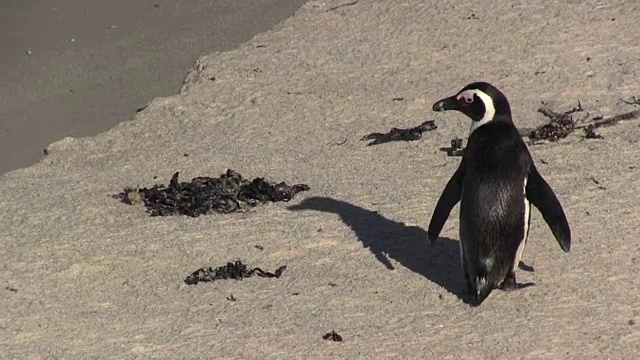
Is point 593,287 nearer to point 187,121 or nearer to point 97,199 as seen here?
point 97,199

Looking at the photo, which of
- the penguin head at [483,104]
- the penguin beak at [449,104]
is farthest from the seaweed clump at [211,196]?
the penguin head at [483,104]

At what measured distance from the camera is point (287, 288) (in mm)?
5824

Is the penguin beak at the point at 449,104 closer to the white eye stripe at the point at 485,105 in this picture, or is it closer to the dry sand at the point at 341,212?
the white eye stripe at the point at 485,105

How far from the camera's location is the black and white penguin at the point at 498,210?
18.2 ft

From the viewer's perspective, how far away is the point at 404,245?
618 centimetres

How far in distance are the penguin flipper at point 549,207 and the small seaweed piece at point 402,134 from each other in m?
1.89

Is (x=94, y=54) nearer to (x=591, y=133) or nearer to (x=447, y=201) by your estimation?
(x=591, y=133)

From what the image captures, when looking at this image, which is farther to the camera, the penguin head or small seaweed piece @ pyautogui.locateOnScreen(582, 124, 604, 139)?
small seaweed piece @ pyautogui.locateOnScreen(582, 124, 604, 139)

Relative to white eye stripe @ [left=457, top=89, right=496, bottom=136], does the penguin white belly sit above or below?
below

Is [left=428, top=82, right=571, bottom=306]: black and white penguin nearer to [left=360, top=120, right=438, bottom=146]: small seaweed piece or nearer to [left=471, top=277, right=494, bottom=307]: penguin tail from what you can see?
[left=471, top=277, right=494, bottom=307]: penguin tail

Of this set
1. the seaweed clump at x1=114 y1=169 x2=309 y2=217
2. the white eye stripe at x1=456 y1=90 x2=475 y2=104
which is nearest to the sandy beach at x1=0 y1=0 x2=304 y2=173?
the seaweed clump at x1=114 y1=169 x2=309 y2=217

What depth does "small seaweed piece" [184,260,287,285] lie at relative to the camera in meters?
5.97

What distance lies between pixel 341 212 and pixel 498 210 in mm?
1213

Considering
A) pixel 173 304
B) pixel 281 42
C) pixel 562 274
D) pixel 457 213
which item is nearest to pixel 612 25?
pixel 281 42
